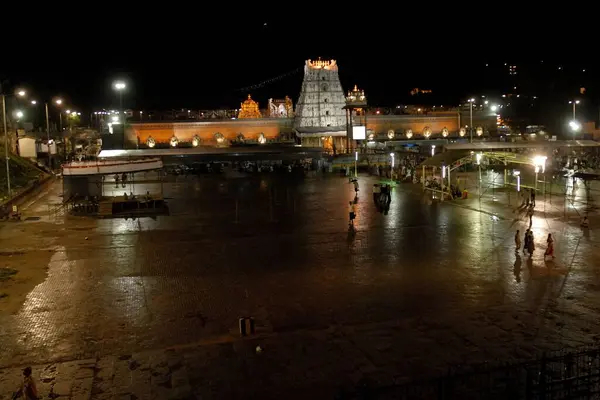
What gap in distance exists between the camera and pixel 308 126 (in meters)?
68.3

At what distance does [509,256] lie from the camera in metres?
16.9

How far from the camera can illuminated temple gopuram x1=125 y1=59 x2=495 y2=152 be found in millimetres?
67688

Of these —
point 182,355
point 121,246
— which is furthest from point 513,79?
point 182,355

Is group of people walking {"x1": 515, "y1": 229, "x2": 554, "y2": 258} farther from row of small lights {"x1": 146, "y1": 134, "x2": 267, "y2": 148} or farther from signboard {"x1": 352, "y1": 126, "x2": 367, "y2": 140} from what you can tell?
row of small lights {"x1": 146, "y1": 134, "x2": 267, "y2": 148}

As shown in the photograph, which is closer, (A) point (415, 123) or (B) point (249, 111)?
(B) point (249, 111)

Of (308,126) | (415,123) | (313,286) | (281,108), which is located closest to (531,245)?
(313,286)

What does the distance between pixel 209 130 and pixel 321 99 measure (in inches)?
582

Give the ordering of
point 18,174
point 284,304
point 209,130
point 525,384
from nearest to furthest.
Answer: point 525,384, point 284,304, point 18,174, point 209,130

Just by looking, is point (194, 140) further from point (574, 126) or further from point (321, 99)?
point (574, 126)

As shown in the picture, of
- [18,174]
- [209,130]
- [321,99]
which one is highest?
[321,99]

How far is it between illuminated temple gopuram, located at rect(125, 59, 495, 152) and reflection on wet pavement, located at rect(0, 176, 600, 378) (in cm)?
4384

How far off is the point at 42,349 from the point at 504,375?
801cm

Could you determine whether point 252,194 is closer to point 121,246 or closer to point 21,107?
point 121,246

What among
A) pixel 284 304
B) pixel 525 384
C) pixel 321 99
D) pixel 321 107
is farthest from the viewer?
pixel 321 99
